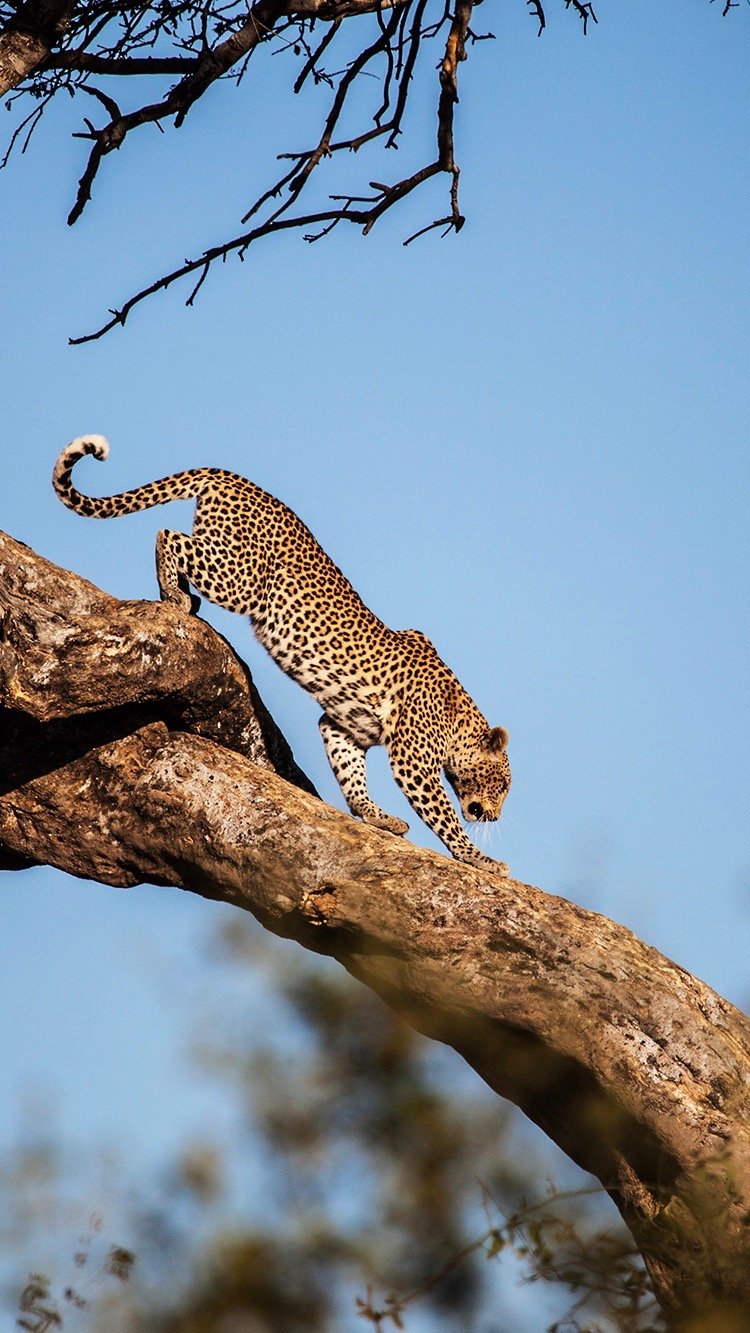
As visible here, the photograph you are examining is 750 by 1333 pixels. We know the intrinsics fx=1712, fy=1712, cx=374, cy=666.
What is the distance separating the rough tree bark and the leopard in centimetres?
140

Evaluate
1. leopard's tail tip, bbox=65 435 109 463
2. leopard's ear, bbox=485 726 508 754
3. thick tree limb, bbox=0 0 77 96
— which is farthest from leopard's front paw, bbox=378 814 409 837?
thick tree limb, bbox=0 0 77 96

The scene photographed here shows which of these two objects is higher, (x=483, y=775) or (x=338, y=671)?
(x=483, y=775)

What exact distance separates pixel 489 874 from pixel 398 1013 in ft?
2.79

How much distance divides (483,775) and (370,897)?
358cm

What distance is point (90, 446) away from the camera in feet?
31.5

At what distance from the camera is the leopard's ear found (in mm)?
11414

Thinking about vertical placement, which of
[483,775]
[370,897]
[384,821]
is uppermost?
[483,775]

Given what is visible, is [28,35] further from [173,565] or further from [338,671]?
[338,671]

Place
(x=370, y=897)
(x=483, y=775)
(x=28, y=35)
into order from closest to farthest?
(x=370, y=897) < (x=28, y=35) < (x=483, y=775)

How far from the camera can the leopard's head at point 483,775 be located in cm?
1140

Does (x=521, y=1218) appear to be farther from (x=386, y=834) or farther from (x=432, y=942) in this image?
(x=386, y=834)

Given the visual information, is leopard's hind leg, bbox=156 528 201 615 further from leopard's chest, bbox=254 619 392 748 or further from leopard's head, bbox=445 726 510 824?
leopard's head, bbox=445 726 510 824

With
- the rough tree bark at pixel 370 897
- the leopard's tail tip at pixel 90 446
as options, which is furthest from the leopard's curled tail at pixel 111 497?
the rough tree bark at pixel 370 897

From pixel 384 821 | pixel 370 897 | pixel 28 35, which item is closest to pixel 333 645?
pixel 384 821
